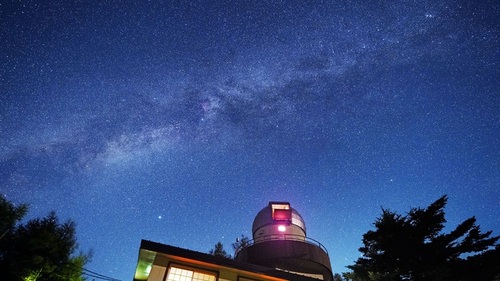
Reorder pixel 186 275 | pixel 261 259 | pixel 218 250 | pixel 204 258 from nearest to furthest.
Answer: pixel 186 275 < pixel 204 258 < pixel 261 259 < pixel 218 250

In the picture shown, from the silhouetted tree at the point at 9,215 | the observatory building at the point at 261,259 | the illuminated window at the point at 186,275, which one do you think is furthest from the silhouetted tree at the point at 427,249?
the silhouetted tree at the point at 9,215

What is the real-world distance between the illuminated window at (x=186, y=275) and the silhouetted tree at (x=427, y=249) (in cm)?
1159

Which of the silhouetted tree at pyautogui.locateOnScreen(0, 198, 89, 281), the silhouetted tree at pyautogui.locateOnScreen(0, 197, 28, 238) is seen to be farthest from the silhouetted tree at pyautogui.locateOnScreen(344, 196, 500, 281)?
the silhouetted tree at pyautogui.locateOnScreen(0, 197, 28, 238)

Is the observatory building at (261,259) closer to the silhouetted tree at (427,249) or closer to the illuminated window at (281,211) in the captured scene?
the illuminated window at (281,211)

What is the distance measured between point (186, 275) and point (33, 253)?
22.3m

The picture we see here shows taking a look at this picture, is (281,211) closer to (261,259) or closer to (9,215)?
(261,259)

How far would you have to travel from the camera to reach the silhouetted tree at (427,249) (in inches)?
651

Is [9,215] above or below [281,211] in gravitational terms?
below

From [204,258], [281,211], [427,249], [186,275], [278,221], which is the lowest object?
[186,275]

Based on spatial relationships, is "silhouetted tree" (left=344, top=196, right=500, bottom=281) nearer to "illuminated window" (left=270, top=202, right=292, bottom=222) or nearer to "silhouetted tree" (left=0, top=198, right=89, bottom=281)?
"illuminated window" (left=270, top=202, right=292, bottom=222)

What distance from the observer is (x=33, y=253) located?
80.9ft

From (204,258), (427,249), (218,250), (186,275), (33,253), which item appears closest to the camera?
(186,275)

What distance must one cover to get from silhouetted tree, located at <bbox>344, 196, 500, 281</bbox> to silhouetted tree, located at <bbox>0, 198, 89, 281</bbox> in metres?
25.1

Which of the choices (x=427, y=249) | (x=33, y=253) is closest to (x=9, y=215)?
(x=33, y=253)
